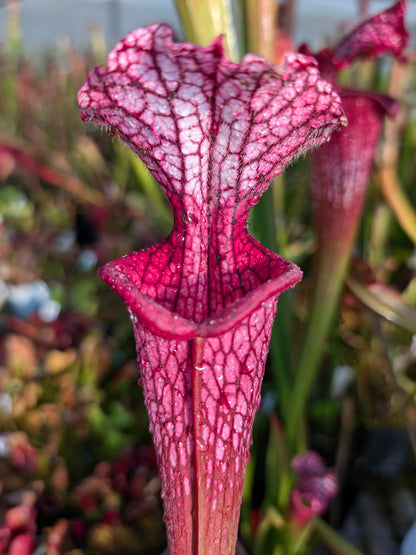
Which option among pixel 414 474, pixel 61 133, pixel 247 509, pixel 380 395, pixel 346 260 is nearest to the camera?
pixel 346 260

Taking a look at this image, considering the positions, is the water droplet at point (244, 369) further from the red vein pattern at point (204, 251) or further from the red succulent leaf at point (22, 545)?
the red succulent leaf at point (22, 545)

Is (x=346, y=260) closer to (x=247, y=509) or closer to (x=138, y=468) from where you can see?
(x=247, y=509)

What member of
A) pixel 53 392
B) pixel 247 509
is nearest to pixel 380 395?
pixel 247 509

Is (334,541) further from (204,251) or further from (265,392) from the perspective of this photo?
(204,251)

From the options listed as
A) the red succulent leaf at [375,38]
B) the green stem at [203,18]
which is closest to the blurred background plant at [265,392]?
the green stem at [203,18]

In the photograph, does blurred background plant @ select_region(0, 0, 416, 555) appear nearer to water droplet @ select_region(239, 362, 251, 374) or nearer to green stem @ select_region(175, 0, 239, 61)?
green stem @ select_region(175, 0, 239, 61)

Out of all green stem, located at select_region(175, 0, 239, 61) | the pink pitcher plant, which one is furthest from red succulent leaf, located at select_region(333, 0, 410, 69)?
green stem, located at select_region(175, 0, 239, 61)

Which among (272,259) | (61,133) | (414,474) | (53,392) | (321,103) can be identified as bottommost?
(414,474)
